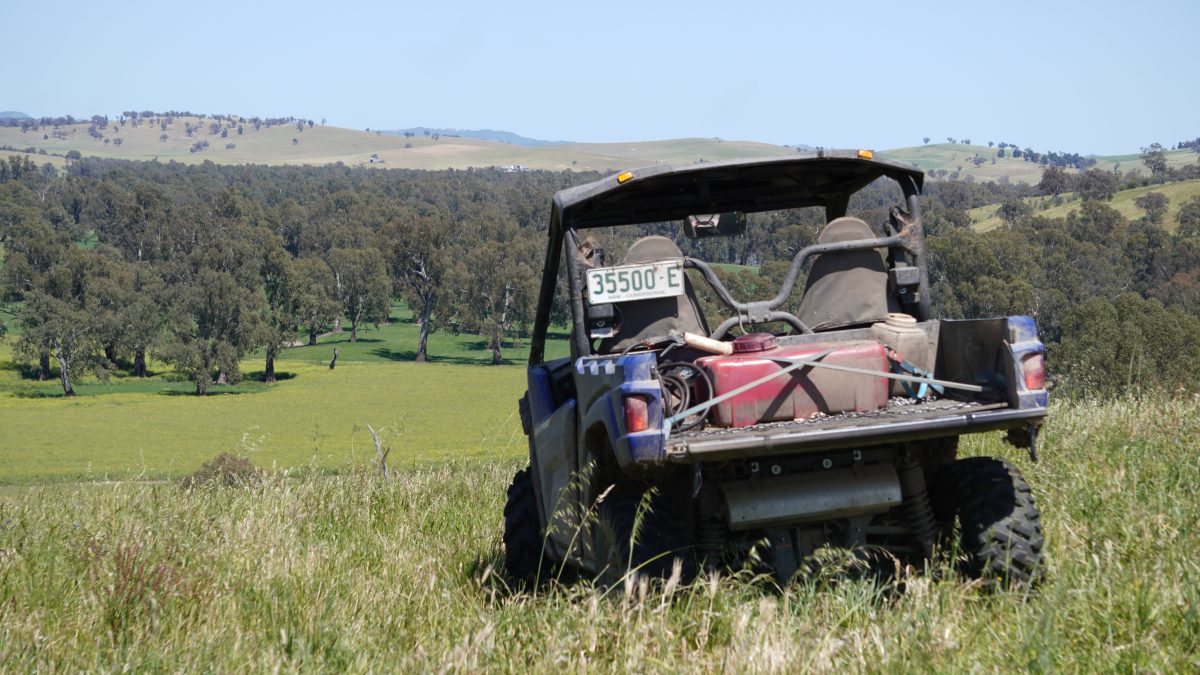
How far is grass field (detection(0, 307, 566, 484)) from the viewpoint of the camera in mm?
59844

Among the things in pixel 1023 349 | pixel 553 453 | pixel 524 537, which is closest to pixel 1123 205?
pixel 524 537

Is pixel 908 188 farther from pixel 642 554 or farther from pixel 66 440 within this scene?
pixel 66 440

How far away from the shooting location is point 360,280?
111312 mm

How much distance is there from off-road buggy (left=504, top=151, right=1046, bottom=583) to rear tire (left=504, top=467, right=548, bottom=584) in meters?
0.03

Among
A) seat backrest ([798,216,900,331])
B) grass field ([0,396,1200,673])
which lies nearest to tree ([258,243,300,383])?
grass field ([0,396,1200,673])

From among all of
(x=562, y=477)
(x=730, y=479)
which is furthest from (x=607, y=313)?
(x=730, y=479)

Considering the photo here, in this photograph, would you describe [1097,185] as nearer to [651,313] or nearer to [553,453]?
[651,313]

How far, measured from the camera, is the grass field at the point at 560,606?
391 cm

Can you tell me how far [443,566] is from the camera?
686 centimetres

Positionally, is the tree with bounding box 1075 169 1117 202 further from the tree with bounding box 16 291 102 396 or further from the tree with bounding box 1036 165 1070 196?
the tree with bounding box 16 291 102 396

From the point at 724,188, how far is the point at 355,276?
349 ft

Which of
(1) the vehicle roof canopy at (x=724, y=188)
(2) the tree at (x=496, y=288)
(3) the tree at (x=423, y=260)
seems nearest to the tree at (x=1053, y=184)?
(2) the tree at (x=496, y=288)

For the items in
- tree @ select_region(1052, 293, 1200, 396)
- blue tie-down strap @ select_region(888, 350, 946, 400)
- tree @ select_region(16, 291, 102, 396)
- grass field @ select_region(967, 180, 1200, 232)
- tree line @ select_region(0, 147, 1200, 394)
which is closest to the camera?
blue tie-down strap @ select_region(888, 350, 946, 400)

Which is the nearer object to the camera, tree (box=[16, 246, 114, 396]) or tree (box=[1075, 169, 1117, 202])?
tree (box=[16, 246, 114, 396])
